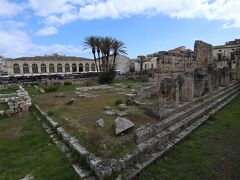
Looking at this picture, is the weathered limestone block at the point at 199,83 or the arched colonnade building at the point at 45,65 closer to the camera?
the weathered limestone block at the point at 199,83

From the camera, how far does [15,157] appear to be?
14.7ft

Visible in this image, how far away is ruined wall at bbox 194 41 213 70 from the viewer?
11.7 m

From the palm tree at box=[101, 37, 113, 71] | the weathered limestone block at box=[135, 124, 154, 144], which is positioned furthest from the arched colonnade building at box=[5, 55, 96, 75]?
the weathered limestone block at box=[135, 124, 154, 144]

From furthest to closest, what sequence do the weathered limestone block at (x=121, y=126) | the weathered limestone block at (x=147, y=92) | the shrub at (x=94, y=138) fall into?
1. the weathered limestone block at (x=147, y=92)
2. the weathered limestone block at (x=121, y=126)
3. the shrub at (x=94, y=138)

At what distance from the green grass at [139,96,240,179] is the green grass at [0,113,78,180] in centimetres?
178

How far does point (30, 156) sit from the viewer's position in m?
4.42

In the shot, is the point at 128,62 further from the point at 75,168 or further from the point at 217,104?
the point at 75,168

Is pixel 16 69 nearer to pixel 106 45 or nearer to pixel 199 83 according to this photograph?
pixel 106 45

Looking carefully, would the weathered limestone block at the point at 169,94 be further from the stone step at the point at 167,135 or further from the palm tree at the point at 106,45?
the palm tree at the point at 106,45

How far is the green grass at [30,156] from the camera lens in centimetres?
368

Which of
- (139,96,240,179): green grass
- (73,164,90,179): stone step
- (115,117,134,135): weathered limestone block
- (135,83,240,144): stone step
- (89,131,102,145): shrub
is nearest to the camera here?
(73,164,90,179): stone step

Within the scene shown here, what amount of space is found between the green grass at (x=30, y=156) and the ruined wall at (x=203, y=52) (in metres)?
10.2

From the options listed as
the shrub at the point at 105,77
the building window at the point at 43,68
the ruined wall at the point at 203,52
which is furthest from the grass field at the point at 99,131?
the building window at the point at 43,68

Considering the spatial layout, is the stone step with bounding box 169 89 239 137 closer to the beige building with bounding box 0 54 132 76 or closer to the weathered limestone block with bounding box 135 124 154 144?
the weathered limestone block with bounding box 135 124 154 144
